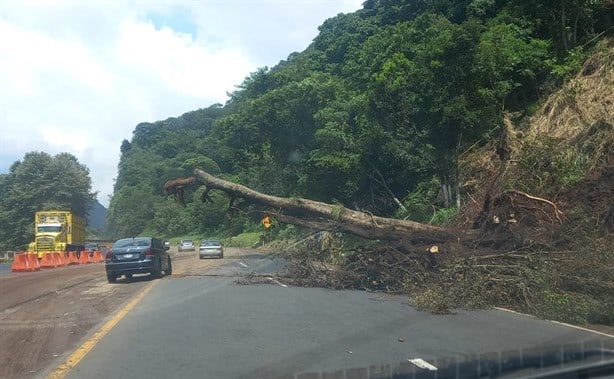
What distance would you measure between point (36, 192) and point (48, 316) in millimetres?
54703

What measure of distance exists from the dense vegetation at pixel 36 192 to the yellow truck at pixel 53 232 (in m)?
18.1

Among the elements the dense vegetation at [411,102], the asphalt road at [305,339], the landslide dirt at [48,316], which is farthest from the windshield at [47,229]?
the asphalt road at [305,339]

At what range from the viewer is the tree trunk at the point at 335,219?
14969 millimetres

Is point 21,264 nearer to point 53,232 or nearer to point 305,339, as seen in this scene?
point 53,232

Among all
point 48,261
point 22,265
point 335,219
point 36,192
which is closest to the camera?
point 335,219

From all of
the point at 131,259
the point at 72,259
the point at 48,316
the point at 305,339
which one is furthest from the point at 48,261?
the point at 305,339

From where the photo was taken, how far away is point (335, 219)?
55.4ft

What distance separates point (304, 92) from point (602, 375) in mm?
34043

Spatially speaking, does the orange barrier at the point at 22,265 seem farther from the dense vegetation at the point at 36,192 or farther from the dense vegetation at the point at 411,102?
the dense vegetation at the point at 36,192

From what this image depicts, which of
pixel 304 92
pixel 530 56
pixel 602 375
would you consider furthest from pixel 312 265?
pixel 304 92

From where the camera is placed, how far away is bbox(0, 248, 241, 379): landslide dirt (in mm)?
8508

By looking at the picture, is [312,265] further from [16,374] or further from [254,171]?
[254,171]

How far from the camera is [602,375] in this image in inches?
225

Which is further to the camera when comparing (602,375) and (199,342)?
(199,342)
